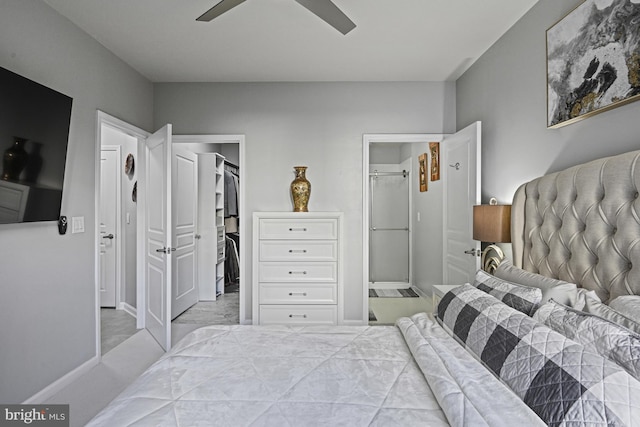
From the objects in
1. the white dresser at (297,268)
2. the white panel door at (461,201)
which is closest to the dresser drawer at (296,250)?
the white dresser at (297,268)

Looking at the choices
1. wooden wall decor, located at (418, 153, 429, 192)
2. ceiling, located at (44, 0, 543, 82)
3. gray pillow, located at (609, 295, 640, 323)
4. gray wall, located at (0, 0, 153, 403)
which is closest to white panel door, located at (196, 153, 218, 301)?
ceiling, located at (44, 0, 543, 82)

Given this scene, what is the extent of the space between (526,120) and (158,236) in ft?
9.97

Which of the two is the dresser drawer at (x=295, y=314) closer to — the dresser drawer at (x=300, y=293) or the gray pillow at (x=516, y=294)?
the dresser drawer at (x=300, y=293)

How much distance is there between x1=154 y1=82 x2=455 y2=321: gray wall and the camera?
11.6 ft

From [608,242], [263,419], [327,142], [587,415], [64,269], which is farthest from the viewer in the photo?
[327,142]

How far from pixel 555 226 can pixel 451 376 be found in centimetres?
105

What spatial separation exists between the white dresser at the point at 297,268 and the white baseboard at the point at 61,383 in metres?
1.30

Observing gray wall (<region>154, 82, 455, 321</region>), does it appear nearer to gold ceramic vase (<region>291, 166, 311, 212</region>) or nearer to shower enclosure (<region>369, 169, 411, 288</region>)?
gold ceramic vase (<region>291, 166, 311, 212</region>)

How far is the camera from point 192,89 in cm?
358

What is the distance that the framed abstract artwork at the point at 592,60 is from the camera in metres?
1.47

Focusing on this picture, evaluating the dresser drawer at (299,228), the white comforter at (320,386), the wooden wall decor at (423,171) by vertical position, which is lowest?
the white comforter at (320,386)

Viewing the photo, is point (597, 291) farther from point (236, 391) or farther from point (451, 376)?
point (236, 391)

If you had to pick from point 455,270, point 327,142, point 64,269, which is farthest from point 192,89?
point 455,270

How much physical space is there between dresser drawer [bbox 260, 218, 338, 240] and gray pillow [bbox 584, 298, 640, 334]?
7.14ft
